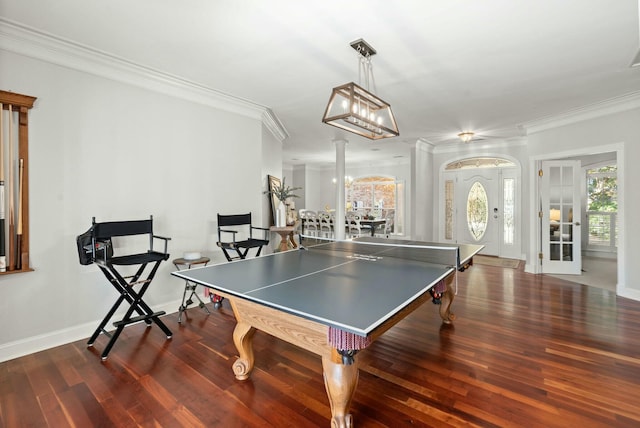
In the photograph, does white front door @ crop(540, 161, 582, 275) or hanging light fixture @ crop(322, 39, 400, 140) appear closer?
hanging light fixture @ crop(322, 39, 400, 140)

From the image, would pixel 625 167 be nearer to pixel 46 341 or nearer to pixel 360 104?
pixel 360 104

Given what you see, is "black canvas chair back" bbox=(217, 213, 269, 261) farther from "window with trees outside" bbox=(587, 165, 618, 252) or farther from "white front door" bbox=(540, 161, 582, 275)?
"window with trees outside" bbox=(587, 165, 618, 252)

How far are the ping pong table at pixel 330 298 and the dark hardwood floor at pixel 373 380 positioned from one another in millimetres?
319

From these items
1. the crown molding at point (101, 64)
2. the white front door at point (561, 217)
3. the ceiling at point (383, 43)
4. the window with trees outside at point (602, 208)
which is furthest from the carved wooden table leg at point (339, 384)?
the window with trees outside at point (602, 208)

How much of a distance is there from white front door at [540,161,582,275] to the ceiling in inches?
52.7

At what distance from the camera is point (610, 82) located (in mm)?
3438

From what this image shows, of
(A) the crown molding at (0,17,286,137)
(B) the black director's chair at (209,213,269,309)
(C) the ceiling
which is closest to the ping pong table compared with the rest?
(B) the black director's chair at (209,213,269,309)

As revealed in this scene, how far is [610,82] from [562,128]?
54.7 inches

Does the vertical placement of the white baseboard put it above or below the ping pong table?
below

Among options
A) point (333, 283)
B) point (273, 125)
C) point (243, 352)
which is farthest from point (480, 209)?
point (243, 352)

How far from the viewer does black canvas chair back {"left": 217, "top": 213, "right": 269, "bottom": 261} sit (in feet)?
11.5

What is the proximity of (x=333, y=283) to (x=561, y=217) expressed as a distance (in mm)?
5257

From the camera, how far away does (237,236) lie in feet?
13.7

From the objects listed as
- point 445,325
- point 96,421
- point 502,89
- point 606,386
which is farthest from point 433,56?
point 96,421
